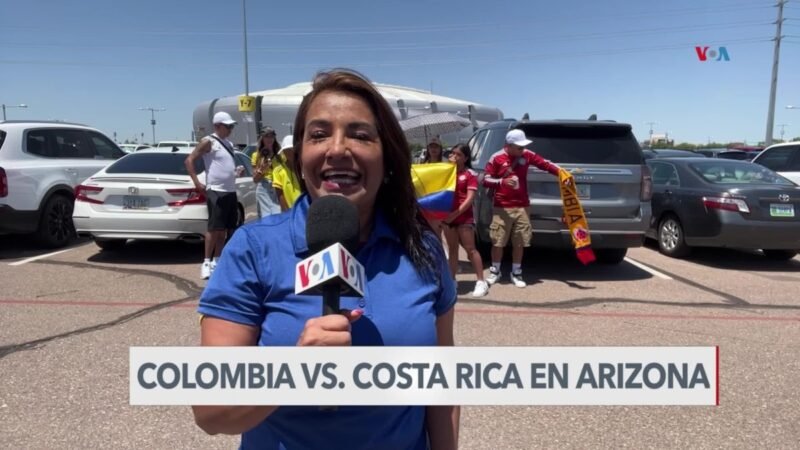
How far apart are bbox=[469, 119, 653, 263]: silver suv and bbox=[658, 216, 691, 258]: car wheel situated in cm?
182

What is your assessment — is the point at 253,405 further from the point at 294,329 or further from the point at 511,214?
the point at 511,214

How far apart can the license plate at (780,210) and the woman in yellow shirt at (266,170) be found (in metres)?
6.61

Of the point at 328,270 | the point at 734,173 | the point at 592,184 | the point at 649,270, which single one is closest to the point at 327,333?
the point at 328,270

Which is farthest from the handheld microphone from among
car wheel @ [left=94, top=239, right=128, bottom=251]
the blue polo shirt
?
car wheel @ [left=94, top=239, right=128, bottom=251]

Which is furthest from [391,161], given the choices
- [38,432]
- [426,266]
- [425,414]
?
[38,432]

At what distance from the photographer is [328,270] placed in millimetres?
1101

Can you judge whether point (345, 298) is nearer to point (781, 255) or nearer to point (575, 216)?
point (575, 216)

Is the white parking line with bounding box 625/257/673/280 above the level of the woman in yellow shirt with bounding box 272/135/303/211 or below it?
below

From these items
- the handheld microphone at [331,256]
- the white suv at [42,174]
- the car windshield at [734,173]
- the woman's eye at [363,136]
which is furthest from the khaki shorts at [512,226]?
the white suv at [42,174]

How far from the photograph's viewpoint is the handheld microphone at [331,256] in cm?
111

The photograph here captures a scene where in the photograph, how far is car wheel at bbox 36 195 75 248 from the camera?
7870 mm

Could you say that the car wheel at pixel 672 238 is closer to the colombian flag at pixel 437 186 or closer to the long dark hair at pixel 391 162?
the colombian flag at pixel 437 186

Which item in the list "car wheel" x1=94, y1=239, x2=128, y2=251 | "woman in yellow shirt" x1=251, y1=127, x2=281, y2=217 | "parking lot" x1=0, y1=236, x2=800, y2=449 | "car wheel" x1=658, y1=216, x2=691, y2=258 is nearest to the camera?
"parking lot" x1=0, y1=236, x2=800, y2=449

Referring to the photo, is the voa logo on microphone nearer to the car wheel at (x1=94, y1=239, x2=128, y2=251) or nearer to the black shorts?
the black shorts
